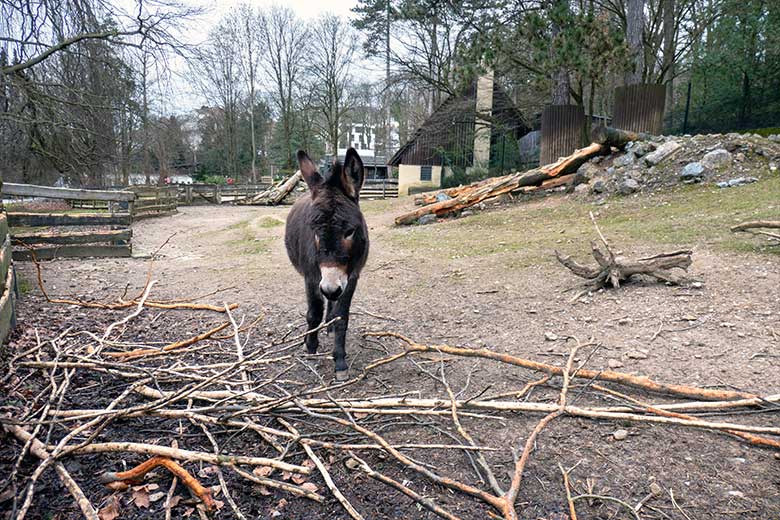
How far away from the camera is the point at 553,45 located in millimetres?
13375

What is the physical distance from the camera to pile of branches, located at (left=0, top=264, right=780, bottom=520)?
205cm

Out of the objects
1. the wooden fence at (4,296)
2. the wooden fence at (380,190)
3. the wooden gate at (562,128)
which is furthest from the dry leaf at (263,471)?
the wooden fence at (380,190)

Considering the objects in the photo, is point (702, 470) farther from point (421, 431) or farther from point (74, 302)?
point (74, 302)

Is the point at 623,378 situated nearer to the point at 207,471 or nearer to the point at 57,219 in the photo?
the point at 207,471

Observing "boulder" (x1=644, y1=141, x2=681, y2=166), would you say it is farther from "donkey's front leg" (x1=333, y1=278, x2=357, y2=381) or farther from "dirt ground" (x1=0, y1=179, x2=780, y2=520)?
"donkey's front leg" (x1=333, y1=278, x2=357, y2=381)

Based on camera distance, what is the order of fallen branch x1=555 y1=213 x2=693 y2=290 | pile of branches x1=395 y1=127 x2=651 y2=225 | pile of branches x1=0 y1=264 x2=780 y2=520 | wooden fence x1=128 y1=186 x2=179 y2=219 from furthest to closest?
wooden fence x1=128 y1=186 x2=179 y2=219 → pile of branches x1=395 y1=127 x2=651 y2=225 → fallen branch x1=555 y1=213 x2=693 y2=290 → pile of branches x1=0 y1=264 x2=780 y2=520

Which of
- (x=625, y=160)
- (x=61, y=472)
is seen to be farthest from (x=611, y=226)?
(x=61, y=472)

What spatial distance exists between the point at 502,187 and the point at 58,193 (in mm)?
10050

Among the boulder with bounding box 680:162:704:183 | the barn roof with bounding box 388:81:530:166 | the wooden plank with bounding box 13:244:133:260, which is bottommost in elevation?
the wooden plank with bounding box 13:244:133:260

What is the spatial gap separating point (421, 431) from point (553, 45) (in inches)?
536

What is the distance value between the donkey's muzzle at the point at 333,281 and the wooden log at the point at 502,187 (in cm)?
956

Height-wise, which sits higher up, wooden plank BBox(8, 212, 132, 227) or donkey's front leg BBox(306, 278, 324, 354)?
wooden plank BBox(8, 212, 132, 227)

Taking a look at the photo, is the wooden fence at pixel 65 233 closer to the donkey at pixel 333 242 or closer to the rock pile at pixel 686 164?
the donkey at pixel 333 242

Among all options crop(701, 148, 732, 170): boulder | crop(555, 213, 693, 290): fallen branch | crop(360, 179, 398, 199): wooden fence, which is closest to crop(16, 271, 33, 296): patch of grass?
crop(555, 213, 693, 290): fallen branch
